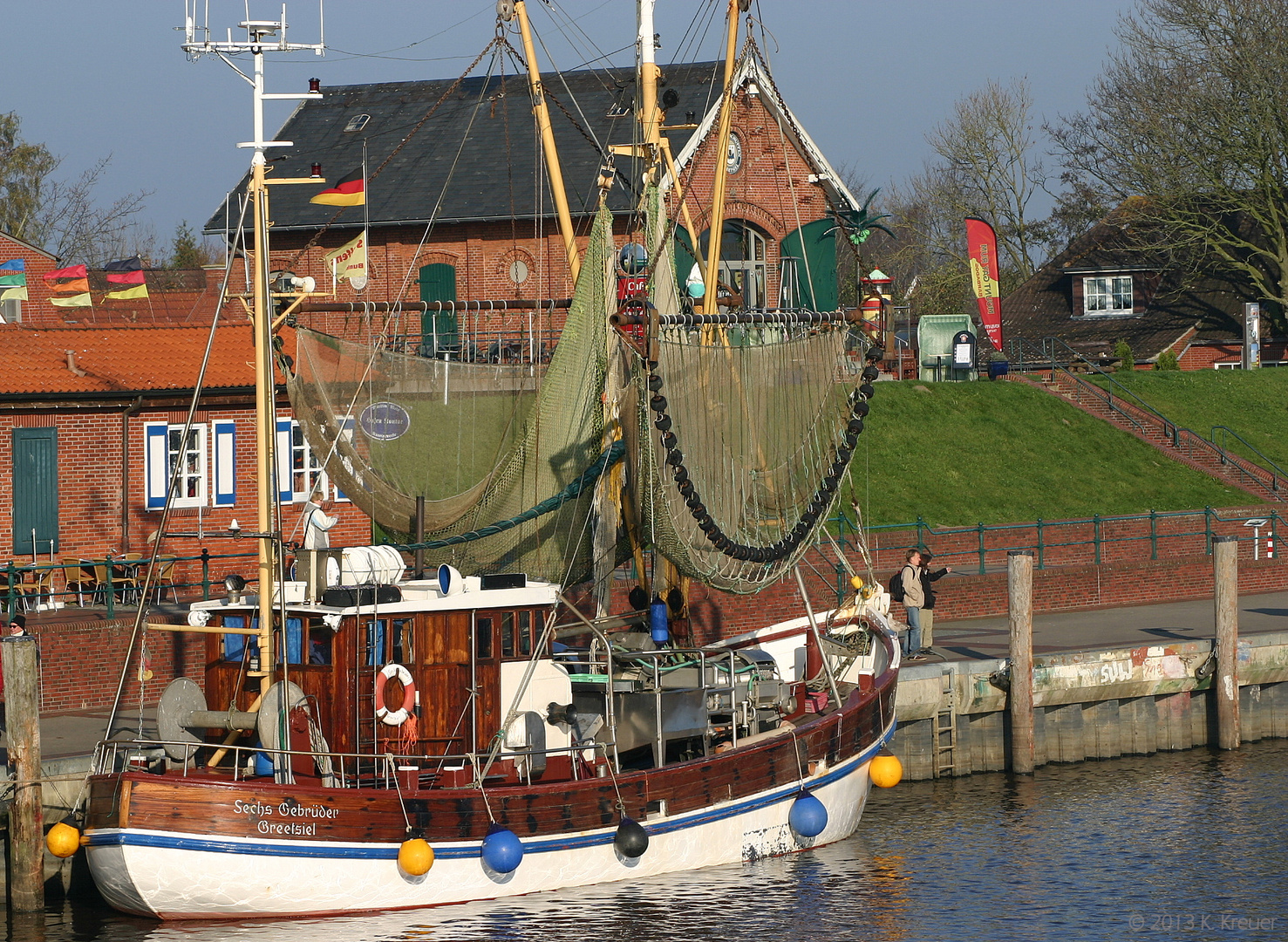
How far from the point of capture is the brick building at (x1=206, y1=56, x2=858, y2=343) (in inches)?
1635

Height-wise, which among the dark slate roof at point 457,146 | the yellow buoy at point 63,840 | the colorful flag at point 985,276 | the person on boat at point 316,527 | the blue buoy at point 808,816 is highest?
the dark slate roof at point 457,146

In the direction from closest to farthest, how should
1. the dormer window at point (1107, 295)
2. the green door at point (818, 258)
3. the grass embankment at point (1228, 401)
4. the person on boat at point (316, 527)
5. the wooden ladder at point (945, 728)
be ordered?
the person on boat at point (316, 527)
the wooden ladder at point (945, 728)
the green door at point (818, 258)
the grass embankment at point (1228, 401)
the dormer window at point (1107, 295)

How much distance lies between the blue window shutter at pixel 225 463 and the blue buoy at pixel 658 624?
38.1ft

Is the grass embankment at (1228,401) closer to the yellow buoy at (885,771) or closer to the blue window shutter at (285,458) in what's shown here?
the blue window shutter at (285,458)

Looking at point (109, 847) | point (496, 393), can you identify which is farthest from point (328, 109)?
point (109, 847)

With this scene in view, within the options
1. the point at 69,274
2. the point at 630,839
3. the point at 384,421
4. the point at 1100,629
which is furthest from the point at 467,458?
the point at 69,274

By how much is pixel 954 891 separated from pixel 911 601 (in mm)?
7410

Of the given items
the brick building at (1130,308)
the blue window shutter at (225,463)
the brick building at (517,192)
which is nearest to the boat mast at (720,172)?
the blue window shutter at (225,463)

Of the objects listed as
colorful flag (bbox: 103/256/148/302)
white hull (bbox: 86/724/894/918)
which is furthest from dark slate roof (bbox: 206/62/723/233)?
white hull (bbox: 86/724/894/918)

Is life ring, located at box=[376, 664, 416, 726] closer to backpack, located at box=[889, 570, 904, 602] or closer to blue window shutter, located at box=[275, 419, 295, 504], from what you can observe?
backpack, located at box=[889, 570, 904, 602]

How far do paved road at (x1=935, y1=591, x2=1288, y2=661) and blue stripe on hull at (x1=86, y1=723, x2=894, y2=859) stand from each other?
702 centimetres

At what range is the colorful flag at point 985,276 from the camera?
49.3m

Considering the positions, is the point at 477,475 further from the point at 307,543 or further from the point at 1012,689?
the point at 1012,689

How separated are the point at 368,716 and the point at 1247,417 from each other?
35247 millimetres
